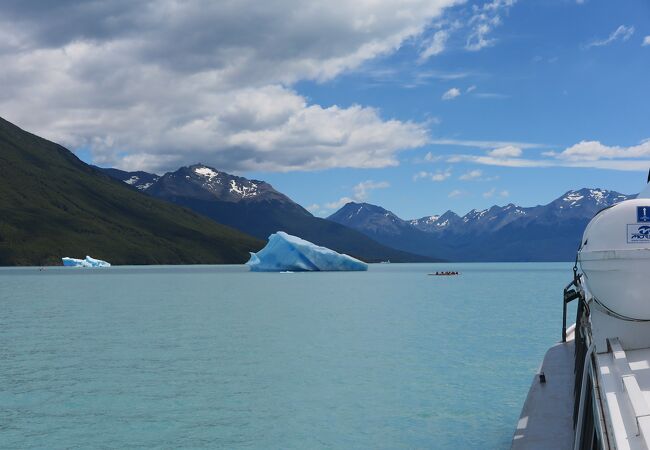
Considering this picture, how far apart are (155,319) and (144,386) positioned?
96.1ft

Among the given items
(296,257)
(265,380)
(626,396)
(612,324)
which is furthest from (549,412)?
(296,257)

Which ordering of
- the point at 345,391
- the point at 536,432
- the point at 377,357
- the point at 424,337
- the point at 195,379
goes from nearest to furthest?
the point at 536,432 < the point at 345,391 < the point at 195,379 < the point at 377,357 < the point at 424,337

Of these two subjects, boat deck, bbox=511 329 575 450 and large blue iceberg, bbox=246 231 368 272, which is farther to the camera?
large blue iceberg, bbox=246 231 368 272

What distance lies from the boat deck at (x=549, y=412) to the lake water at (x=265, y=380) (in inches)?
75.0

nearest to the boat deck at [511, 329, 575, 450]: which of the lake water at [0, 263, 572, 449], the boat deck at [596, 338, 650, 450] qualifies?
the lake water at [0, 263, 572, 449]

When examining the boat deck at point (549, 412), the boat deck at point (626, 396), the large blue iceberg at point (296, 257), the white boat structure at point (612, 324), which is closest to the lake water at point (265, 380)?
the boat deck at point (549, 412)

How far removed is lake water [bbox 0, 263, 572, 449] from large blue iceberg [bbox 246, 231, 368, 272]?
11424 centimetres

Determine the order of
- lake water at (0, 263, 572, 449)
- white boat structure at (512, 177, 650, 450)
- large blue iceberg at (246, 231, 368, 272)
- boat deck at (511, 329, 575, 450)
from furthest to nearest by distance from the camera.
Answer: large blue iceberg at (246, 231, 368, 272)
lake water at (0, 263, 572, 449)
boat deck at (511, 329, 575, 450)
white boat structure at (512, 177, 650, 450)

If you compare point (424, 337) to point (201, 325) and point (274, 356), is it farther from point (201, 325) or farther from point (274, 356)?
point (201, 325)

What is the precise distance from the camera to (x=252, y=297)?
85.0 meters

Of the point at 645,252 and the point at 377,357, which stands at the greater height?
the point at 645,252

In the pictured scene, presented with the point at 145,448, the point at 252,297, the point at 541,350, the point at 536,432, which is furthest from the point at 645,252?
the point at 252,297

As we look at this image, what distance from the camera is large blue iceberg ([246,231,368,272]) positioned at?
171 metres

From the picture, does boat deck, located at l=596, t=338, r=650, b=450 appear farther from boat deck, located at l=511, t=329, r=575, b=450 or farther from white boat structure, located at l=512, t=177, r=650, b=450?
boat deck, located at l=511, t=329, r=575, b=450
